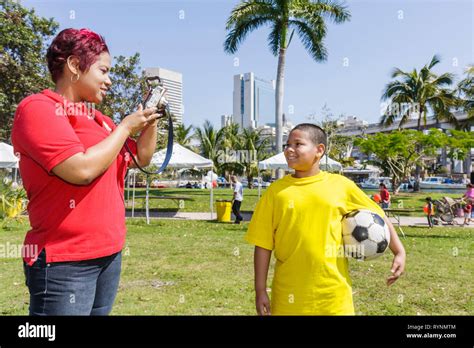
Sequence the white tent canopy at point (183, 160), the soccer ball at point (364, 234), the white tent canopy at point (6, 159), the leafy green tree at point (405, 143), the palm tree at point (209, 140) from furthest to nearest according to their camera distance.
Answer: the palm tree at point (209, 140), the leafy green tree at point (405, 143), the white tent canopy at point (6, 159), the white tent canopy at point (183, 160), the soccer ball at point (364, 234)

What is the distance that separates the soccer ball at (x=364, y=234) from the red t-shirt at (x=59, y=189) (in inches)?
52.8

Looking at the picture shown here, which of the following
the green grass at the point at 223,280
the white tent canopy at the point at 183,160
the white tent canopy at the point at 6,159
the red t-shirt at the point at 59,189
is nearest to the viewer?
the red t-shirt at the point at 59,189

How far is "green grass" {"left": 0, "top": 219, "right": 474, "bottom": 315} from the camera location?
186 inches

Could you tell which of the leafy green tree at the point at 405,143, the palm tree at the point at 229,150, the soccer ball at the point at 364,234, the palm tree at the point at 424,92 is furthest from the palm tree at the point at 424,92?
the soccer ball at the point at 364,234

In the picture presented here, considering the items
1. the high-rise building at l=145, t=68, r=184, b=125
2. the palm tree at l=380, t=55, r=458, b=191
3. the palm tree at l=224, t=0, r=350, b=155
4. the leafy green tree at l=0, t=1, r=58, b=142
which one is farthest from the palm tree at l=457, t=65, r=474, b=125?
the leafy green tree at l=0, t=1, r=58, b=142

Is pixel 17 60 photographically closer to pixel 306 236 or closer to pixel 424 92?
pixel 306 236

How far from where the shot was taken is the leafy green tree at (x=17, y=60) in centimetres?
1888

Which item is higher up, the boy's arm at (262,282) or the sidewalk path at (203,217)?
the boy's arm at (262,282)

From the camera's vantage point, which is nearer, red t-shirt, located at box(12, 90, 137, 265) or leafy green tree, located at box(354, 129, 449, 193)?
red t-shirt, located at box(12, 90, 137, 265)

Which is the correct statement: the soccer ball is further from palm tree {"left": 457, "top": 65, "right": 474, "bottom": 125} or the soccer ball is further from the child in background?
palm tree {"left": 457, "top": 65, "right": 474, "bottom": 125}

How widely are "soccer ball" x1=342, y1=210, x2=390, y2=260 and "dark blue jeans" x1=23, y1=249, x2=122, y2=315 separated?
1.41 meters

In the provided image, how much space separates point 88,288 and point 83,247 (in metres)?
0.20

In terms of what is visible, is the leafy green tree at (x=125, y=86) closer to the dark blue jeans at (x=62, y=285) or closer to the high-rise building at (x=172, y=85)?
the high-rise building at (x=172, y=85)

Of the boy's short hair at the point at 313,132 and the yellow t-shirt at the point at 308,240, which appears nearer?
the yellow t-shirt at the point at 308,240
